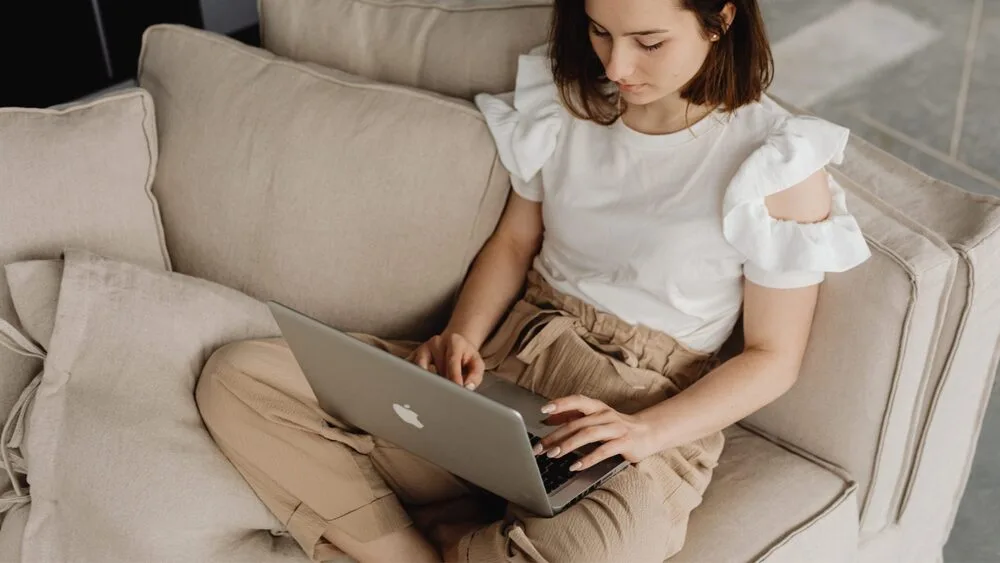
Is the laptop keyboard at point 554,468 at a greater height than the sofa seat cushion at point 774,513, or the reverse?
the laptop keyboard at point 554,468

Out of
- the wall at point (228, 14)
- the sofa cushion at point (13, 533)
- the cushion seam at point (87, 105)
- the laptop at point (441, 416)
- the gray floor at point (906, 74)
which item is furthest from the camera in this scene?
the gray floor at point (906, 74)

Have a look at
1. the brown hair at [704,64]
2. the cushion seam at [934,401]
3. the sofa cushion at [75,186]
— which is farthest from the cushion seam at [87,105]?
the cushion seam at [934,401]

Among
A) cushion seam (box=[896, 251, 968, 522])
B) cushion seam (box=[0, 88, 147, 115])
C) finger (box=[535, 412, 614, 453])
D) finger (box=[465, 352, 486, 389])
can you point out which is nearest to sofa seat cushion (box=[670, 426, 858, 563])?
cushion seam (box=[896, 251, 968, 522])

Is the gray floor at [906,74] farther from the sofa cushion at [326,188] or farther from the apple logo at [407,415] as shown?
the apple logo at [407,415]

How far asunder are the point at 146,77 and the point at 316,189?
38cm

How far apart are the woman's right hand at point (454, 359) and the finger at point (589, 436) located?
16cm

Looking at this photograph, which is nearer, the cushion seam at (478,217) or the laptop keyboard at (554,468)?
the laptop keyboard at (554,468)

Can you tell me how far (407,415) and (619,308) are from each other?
0.38 meters

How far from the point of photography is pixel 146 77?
1.75 metres

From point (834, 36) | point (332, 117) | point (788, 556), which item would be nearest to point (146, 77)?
point (332, 117)

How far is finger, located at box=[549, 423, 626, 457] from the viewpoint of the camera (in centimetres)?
128

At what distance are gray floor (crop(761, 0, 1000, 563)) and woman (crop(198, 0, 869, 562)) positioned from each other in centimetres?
146

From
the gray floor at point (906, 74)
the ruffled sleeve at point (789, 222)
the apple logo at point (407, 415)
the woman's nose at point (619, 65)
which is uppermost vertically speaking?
the woman's nose at point (619, 65)

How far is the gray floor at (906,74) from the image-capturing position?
9.04 ft
